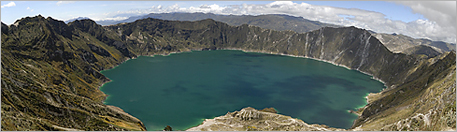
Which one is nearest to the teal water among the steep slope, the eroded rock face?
the steep slope

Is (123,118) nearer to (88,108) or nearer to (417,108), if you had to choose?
(88,108)

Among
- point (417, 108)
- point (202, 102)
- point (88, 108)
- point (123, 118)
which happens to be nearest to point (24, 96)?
point (88, 108)

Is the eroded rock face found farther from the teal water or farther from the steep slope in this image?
the steep slope

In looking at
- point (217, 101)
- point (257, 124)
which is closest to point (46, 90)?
point (257, 124)

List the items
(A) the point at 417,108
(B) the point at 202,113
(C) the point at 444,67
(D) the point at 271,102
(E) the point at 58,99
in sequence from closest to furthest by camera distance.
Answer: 1. (E) the point at 58,99
2. (A) the point at 417,108
3. (B) the point at 202,113
4. (C) the point at 444,67
5. (D) the point at 271,102

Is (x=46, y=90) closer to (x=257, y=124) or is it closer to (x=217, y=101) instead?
(x=257, y=124)

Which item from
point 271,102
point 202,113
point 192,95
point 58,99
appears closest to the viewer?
point 58,99
